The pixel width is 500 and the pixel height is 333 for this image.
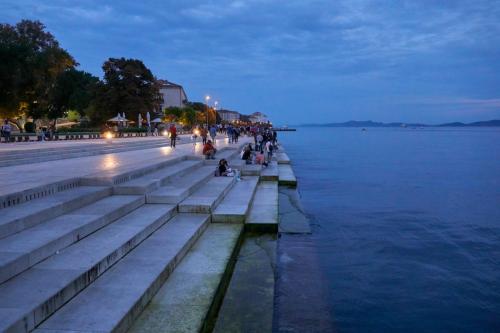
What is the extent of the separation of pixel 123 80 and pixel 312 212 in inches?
1851

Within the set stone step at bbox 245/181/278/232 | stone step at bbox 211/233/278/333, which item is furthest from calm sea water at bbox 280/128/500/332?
stone step at bbox 245/181/278/232

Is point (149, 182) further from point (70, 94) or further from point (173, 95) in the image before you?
point (173, 95)

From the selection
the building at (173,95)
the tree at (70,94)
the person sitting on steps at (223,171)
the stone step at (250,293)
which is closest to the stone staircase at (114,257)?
the stone step at (250,293)

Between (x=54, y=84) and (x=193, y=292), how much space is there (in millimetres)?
44691

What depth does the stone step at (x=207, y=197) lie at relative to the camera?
8.47m

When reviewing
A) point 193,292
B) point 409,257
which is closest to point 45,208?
point 193,292

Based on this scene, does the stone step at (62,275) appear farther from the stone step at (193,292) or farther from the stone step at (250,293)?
the stone step at (250,293)

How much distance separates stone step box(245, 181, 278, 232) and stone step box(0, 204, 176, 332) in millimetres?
2806

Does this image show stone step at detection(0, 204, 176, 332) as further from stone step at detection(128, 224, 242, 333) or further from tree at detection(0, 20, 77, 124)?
tree at detection(0, 20, 77, 124)

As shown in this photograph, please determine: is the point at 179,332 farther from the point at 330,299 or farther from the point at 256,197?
the point at 256,197

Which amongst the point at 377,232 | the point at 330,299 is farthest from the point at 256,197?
the point at 330,299

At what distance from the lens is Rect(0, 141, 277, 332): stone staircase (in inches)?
156

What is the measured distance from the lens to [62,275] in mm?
4449

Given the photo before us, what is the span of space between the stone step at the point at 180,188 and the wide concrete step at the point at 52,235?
973mm
